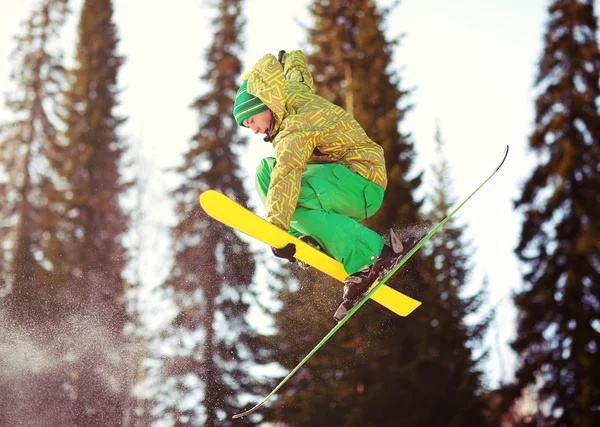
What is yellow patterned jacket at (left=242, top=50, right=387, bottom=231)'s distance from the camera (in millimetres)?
4574

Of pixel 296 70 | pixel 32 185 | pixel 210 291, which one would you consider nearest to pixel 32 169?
pixel 32 185

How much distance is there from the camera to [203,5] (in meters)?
19.4

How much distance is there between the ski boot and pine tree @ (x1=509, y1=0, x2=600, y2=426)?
12575mm

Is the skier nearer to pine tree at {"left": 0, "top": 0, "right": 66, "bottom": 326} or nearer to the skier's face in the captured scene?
the skier's face

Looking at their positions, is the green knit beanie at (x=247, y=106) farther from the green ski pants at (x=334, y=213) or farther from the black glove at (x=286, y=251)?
the black glove at (x=286, y=251)

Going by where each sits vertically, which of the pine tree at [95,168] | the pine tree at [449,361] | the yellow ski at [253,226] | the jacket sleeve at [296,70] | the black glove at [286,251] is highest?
the pine tree at [95,168]

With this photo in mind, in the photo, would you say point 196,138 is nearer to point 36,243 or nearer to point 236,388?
point 36,243

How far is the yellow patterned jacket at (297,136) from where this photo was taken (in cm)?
457

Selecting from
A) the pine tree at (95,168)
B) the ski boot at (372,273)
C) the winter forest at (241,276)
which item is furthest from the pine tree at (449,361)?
the ski boot at (372,273)

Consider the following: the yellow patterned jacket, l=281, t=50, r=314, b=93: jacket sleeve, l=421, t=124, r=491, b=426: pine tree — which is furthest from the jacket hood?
l=421, t=124, r=491, b=426: pine tree

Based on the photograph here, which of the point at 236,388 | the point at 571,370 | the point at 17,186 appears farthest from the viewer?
the point at 17,186

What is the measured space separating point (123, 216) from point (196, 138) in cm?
320

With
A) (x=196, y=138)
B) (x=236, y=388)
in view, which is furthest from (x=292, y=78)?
(x=196, y=138)

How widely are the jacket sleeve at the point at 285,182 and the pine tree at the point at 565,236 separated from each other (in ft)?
43.5
